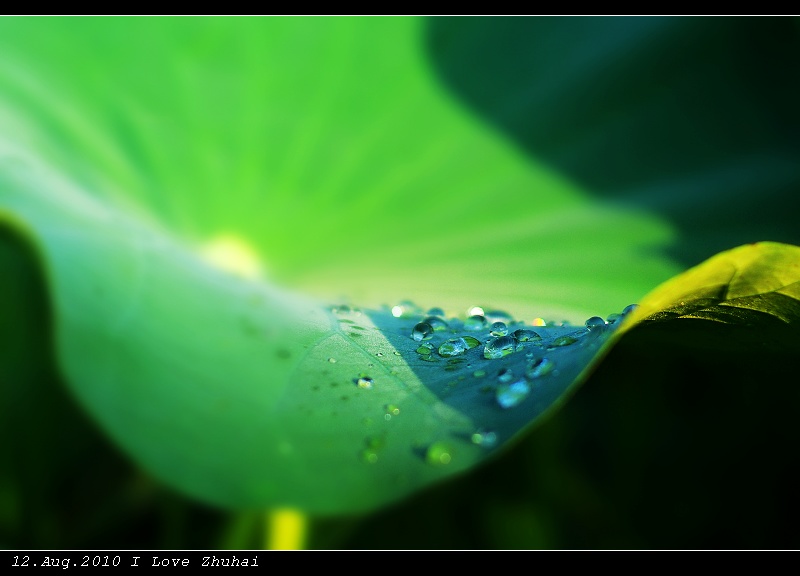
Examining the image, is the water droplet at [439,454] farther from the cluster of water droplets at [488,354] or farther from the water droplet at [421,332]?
the water droplet at [421,332]

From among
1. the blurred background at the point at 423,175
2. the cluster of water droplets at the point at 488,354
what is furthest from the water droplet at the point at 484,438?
the blurred background at the point at 423,175

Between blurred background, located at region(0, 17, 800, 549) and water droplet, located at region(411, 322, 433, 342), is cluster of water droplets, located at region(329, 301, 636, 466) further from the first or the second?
blurred background, located at region(0, 17, 800, 549)

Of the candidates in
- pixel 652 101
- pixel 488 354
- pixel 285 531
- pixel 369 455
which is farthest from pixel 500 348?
pixel 652 101

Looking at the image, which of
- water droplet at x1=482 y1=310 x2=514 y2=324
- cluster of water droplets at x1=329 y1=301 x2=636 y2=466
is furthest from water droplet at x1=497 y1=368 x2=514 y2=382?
water droplet at x1=482 y1=310 x2=514 y2=324

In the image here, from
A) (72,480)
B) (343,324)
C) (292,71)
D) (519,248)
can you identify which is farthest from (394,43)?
(72,480)

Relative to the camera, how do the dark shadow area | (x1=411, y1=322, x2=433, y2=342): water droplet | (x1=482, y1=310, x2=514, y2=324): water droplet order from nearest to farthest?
Result: (x1=411, y1=322, x2=433, y2=342): water droplet → (x1=482, y1=310, x2=514, y2=324): water droplet → the dark shadow area

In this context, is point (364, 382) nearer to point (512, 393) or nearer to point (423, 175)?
point (512, 393)

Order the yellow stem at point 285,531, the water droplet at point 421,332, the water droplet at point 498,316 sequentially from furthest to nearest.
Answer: the yellow stem at point 285,531 → the water droplet at point 498,316 → the water droplet at point 421,332
